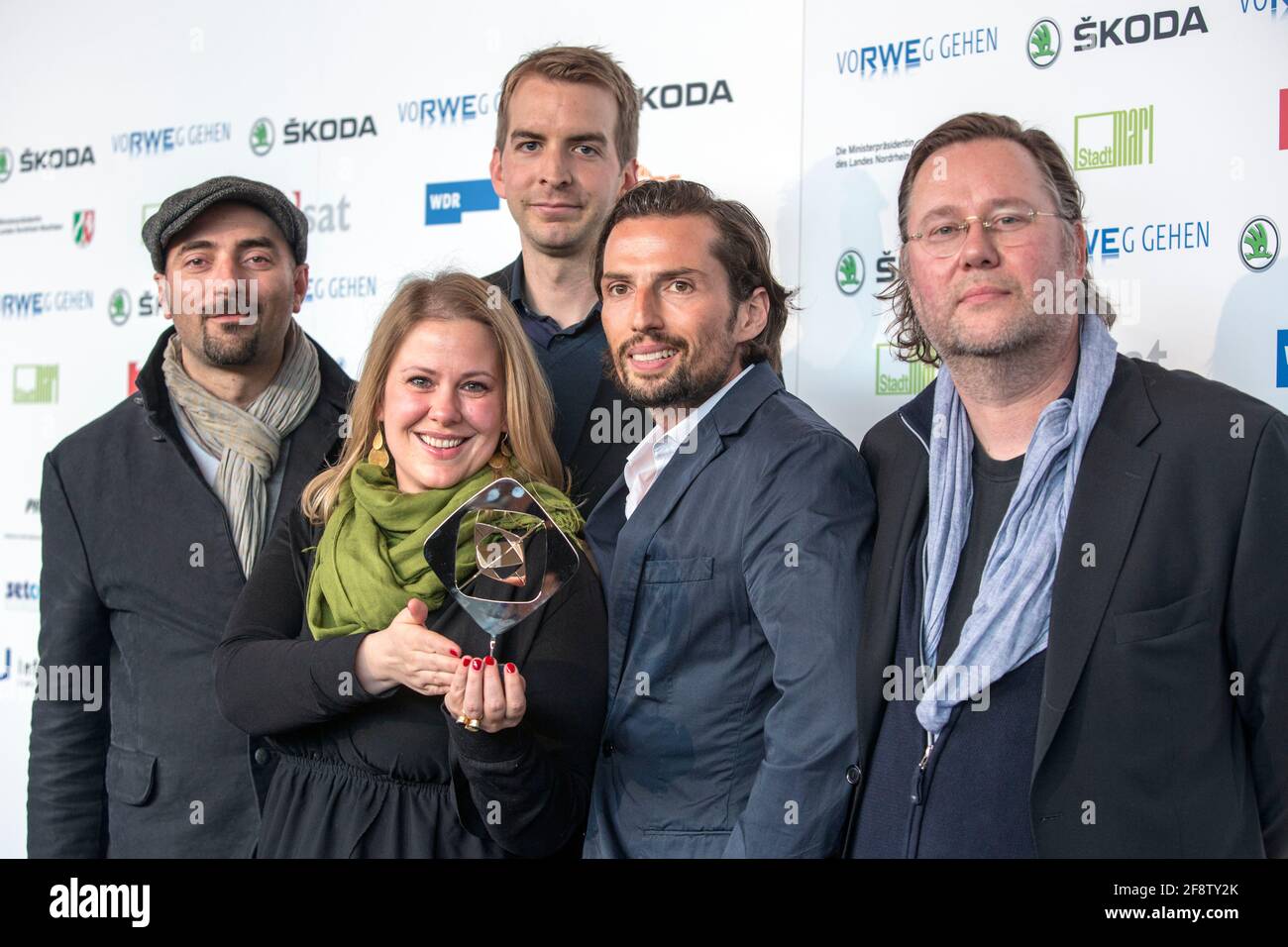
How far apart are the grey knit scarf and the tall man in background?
0.55m

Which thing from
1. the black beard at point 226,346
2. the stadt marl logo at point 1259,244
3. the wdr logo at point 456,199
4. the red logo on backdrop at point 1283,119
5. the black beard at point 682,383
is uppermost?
the wdr logo at point 456,199

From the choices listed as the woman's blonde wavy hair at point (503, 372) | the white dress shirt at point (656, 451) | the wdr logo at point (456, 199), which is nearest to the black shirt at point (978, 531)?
the white dress shirt at point (656, 451)

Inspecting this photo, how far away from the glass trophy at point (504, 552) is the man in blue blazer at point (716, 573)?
18 centimetres

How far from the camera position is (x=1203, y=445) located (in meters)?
1.88

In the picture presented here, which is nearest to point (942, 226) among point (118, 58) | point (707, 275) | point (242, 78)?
point (707, 275)

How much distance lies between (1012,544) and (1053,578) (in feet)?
0.28

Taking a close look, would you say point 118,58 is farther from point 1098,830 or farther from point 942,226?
point 1098,830

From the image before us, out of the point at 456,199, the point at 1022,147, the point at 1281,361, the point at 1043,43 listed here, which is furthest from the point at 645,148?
the point at 1281,361

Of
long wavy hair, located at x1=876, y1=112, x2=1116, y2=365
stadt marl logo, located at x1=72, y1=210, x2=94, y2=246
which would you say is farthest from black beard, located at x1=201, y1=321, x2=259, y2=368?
stadt marl logo, located at x1=72, y1=210, x2=94, y2=246

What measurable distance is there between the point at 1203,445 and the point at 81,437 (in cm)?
229

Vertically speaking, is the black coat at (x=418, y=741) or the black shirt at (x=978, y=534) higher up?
the black shirt at (x=978, y=534)

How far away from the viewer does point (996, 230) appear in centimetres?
207

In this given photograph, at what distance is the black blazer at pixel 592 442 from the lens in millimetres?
2664

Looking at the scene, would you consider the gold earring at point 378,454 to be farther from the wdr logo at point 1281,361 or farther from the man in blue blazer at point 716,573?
the wdr logo at point 1281,361
